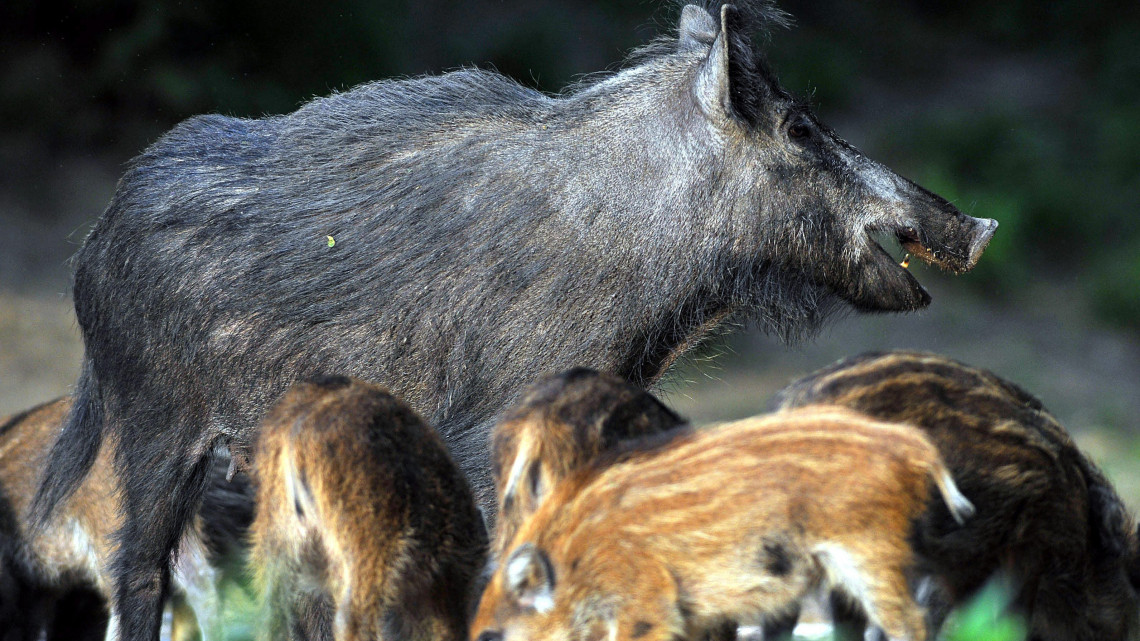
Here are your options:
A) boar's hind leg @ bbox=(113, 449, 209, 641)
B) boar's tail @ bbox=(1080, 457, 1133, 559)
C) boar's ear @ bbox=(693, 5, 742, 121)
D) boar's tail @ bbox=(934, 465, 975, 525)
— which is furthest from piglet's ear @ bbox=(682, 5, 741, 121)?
boar's hind leg @ bbox=(113, 449, 209, 641)

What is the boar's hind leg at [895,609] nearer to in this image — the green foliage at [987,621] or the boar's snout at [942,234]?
the green foliage at [987,621]

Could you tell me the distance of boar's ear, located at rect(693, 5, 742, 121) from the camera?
2891 mm

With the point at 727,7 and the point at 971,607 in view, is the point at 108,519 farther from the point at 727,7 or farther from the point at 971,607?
the point at 971,607

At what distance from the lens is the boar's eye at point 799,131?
3.03m

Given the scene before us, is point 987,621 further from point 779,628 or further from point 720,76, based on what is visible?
point 720,76

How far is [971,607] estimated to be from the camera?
2307mm

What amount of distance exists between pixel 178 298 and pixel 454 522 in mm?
1119

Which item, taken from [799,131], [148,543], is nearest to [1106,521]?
[799,131]

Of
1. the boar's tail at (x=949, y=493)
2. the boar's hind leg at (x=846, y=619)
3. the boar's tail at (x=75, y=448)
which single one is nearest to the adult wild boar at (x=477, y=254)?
the boar's tail at (x=75, y=448)

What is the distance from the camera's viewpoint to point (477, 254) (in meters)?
3.02

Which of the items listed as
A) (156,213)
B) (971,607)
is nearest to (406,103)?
(156,213)

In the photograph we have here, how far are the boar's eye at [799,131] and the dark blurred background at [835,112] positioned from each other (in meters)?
3.01

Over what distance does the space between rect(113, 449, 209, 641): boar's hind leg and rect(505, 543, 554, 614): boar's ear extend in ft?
4.45

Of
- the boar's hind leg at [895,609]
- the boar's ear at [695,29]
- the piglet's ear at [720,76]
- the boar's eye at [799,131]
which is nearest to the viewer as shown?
the boar's hind leg at [895,609]
